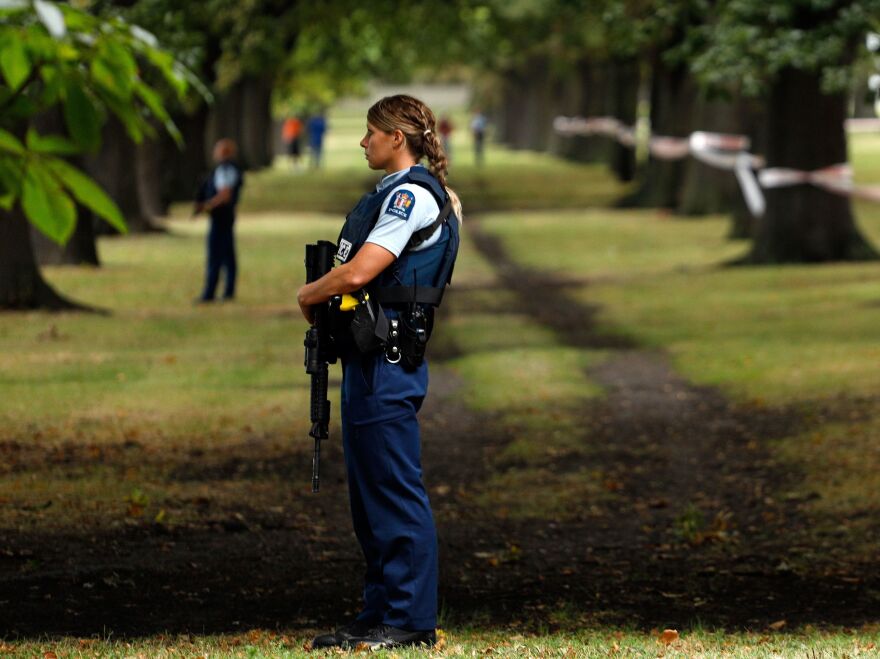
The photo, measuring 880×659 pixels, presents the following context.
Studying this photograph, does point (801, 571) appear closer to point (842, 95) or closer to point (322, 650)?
point (322, 650)

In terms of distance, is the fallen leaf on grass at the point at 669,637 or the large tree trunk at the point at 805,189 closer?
the fallen leaf on grass at the point at 669,637

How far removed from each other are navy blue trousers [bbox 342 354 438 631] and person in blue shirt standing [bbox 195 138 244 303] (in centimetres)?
1391

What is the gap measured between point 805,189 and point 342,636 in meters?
19.3

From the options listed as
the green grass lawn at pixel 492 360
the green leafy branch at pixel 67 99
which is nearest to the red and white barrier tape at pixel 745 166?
the green grass lawn at pixel 492 360

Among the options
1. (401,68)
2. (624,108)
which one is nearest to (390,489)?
(624,108)

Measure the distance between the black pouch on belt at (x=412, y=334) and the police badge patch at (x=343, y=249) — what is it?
0.28 m

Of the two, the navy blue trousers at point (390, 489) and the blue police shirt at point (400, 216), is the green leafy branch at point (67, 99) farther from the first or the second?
the navy blue trousers at point (390, 489)

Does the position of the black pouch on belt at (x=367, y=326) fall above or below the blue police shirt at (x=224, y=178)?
above

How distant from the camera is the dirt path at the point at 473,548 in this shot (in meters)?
7.39

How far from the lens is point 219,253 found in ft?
65.9

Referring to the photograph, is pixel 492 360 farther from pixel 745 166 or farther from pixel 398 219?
pixel 745 166

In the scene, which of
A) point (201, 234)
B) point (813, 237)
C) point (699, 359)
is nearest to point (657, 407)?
point (699, 359)

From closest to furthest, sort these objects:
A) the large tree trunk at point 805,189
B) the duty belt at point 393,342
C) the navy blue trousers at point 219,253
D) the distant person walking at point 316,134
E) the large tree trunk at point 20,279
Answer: the duty belt at point 393,342 → the large tree trunk at point 20,279 → the navy blue trousers at point 219,253 → the large tree trunk at point 805,189 → the distant person walking at point 316,134

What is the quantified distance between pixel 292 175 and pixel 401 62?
7.02 metres
